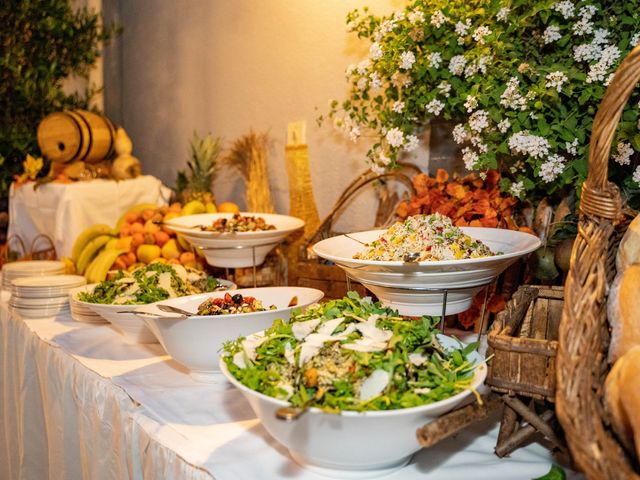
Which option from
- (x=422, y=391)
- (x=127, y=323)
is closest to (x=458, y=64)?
(x=422, y=391)

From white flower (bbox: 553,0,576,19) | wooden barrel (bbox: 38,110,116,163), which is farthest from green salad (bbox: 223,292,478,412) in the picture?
wooden barrel (bbox: 38,110,116,163)

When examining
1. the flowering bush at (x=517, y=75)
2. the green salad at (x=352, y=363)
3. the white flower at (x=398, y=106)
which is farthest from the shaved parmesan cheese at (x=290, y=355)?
the white flower at (x=398, y=106)

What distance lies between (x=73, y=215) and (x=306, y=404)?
2061 mm

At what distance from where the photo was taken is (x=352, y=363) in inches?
34.8

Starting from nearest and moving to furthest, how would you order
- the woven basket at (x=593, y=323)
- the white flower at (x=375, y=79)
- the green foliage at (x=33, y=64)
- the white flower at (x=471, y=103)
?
1. the woven basket at (x=593, y=323)
2. the white flower at (x=471, y=103)
3. the white flower at (x=375, y=79)
4. the green foliage at (x=33, y=64)

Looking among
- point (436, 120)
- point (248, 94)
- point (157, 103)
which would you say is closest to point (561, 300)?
point (436, 120)

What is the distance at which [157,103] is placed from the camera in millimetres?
3555

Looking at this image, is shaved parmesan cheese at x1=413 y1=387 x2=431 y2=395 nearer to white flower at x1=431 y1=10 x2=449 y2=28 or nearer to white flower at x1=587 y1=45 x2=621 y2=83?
white flower at x1=587 y1=45 x2=621 y2=83

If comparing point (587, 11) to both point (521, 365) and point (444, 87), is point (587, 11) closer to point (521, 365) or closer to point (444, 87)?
point (444, 87)

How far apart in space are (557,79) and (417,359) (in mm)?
669

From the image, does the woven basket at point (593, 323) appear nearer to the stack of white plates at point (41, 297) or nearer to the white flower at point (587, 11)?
the white flower at point (587, 11)

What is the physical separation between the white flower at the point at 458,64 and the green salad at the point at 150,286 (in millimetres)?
814

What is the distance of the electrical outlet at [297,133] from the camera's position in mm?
2447

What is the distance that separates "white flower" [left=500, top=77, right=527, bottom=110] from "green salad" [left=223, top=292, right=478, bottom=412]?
1.74ft
